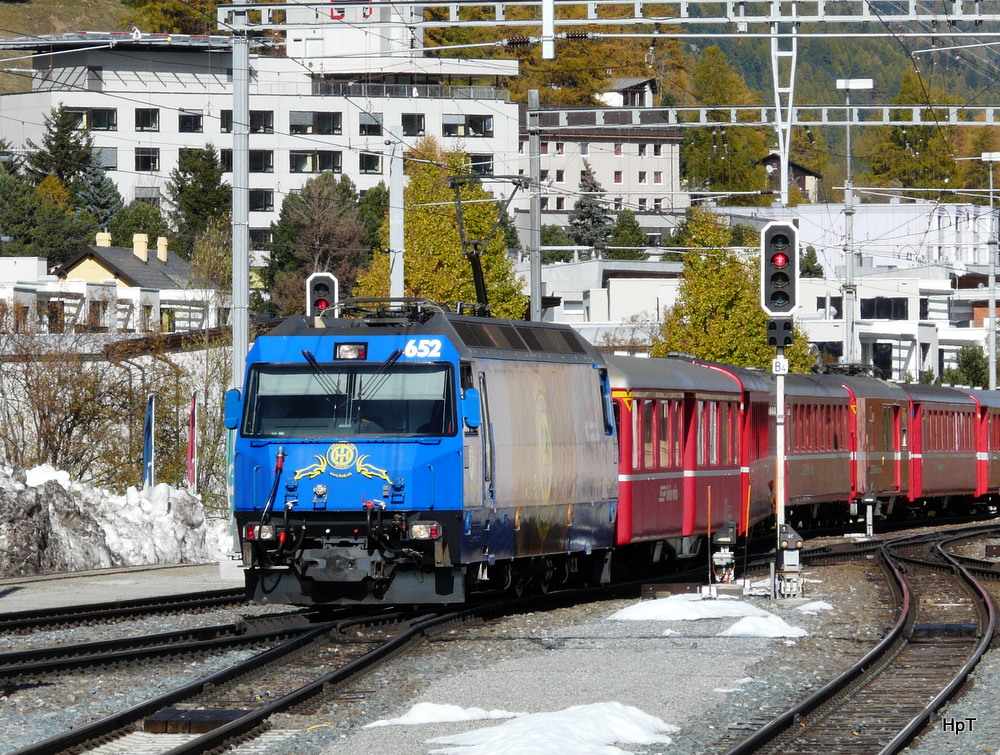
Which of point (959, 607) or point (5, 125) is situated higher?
point (5, 125)

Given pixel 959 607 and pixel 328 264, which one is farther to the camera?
pixel 328 264

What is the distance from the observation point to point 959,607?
21125 millimetres

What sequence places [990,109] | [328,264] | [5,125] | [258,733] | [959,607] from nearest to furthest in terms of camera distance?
[258,733]
[959,607]
[990,109]
[328,264]
[5,125]

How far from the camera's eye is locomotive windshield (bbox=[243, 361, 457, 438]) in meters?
17.3

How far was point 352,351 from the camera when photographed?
17.5 metres

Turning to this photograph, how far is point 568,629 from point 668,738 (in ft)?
20.9

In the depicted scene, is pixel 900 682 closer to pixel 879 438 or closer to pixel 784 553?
pixel 784 553

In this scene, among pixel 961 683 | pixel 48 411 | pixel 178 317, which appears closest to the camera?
pixel 961 683

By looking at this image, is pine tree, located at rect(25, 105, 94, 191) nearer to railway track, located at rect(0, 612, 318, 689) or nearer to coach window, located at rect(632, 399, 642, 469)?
coach window, located at rect(632, 399, 642, 469)

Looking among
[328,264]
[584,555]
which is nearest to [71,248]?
[328,264]

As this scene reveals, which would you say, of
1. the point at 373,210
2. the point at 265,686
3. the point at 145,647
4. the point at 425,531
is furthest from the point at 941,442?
the point at 373,210

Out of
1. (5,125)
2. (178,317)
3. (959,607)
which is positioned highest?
(5,125)

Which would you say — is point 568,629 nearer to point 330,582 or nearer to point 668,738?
point 330,582

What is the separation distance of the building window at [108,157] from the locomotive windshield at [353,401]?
97247 millimetres
